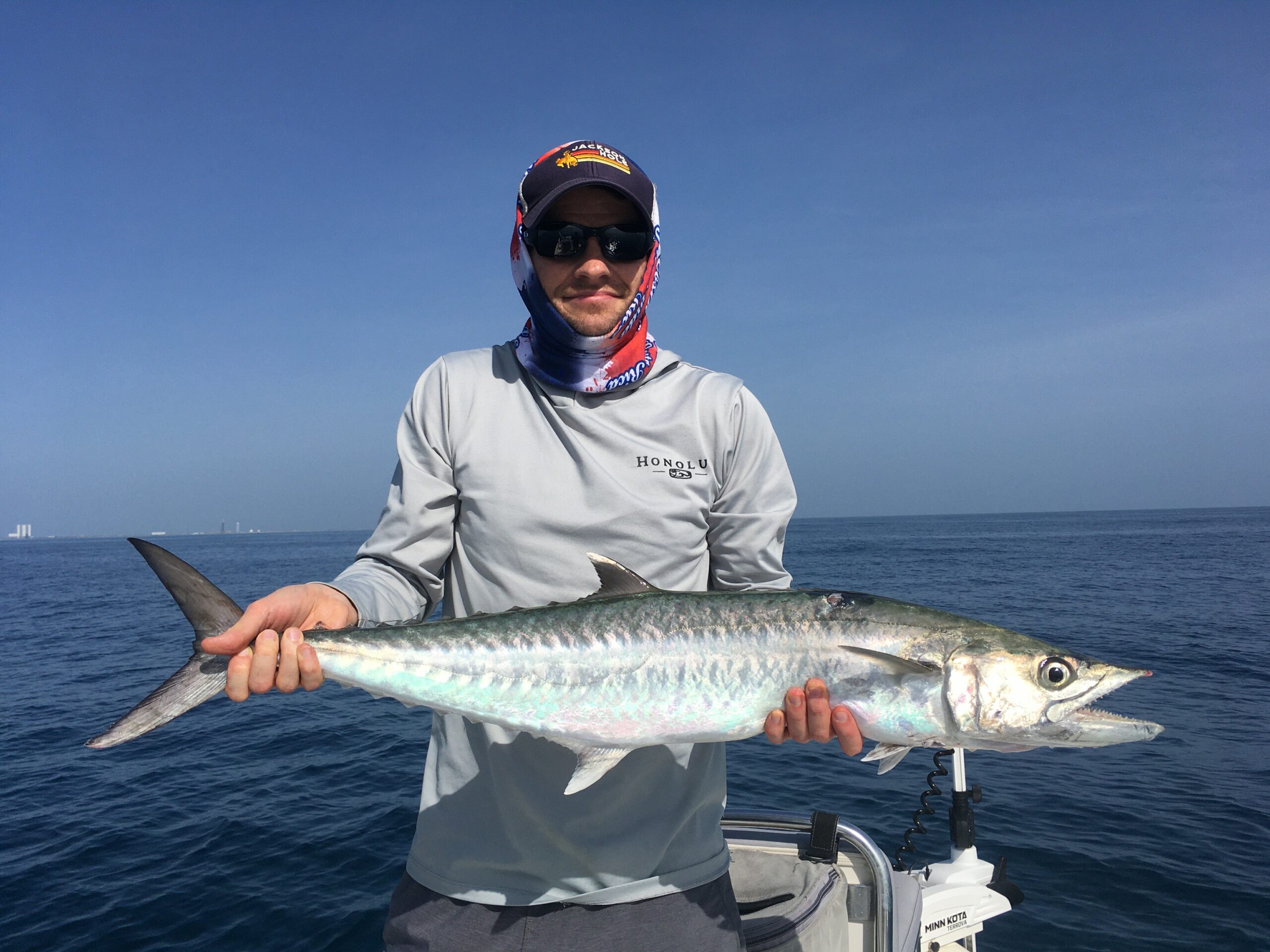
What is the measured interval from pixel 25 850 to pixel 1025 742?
12362mm

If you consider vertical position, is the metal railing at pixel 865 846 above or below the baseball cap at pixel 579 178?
below

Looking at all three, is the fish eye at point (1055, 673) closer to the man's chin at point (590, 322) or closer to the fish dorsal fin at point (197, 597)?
the man's chin at point (590, 322)

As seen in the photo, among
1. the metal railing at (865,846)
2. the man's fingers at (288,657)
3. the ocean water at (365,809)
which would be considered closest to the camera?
the man's fingers at (288,657)

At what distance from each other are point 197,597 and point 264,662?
46 cm

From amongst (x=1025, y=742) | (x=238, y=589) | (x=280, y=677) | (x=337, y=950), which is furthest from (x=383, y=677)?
(x=238, y=589)

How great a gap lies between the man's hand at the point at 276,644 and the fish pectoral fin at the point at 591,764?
932 mm

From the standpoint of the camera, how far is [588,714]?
105 inches

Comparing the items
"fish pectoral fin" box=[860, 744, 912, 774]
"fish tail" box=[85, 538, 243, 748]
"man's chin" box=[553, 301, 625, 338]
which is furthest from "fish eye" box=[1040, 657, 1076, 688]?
"fish tail" box=[85, 538, 243, 748]

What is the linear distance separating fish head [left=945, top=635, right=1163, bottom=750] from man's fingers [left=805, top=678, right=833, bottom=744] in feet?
1.55

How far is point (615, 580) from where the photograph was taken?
2.77 meters

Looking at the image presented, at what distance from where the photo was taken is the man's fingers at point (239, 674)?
2.38 meters

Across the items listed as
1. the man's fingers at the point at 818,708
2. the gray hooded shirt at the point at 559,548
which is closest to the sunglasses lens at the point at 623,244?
the gray hooded shirt at the point at 559,548

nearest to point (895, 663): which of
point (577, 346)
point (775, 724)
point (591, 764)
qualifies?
point (775, 724)

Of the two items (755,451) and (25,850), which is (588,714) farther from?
(25,850)
